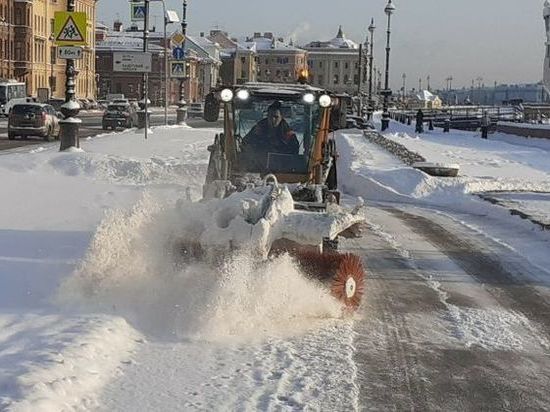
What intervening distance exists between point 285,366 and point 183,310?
1394 mm

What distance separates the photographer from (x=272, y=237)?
7.79m

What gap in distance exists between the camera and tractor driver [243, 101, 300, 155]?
1046 centimetres

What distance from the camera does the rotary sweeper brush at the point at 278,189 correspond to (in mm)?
7816

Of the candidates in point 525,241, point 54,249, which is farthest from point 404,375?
point 525,241

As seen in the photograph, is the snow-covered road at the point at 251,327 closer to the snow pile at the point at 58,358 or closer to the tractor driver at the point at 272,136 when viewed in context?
the snow pile at the point at 58,358

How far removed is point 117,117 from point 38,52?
49993 mm

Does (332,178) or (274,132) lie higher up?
(274,132)

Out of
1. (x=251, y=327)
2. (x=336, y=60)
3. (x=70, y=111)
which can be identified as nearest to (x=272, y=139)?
(x=251, y=327)

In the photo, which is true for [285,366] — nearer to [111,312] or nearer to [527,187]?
[111,312]

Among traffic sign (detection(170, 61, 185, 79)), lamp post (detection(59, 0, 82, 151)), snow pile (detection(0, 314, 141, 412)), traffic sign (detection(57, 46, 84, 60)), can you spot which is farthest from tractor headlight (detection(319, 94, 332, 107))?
traffic sign (detection(170, 61, 185, 79))

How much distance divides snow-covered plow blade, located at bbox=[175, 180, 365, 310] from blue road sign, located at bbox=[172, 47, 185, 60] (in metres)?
29.2

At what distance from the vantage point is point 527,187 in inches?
863

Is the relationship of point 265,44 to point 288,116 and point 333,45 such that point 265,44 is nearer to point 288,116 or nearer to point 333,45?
point 333,45

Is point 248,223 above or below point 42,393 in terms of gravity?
above
